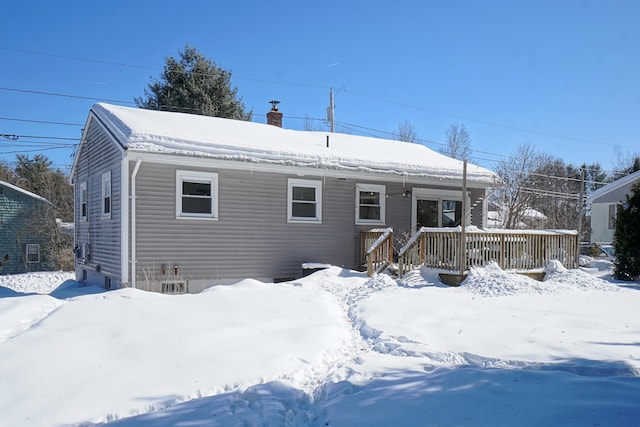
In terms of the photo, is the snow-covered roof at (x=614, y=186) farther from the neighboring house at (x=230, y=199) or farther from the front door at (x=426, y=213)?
the front door at (x=426, y=213)

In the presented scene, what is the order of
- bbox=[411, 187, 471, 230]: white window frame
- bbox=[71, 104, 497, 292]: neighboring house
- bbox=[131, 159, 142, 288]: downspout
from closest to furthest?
bbox=[131, 159, 142, 288]: downspout
bbox=[71, 104, 497, 292]: neighboring house
bbox=[411, 187, 471, 230]: white window frame

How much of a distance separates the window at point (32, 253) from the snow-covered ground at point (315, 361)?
17919 mm

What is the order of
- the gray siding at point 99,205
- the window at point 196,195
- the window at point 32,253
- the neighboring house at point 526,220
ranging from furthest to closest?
the neighboring house at point 526,220 → the window at point 32,253 → the gray siding at point 99,205 → the window at point 196,195

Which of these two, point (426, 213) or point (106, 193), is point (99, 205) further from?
point (426, 213)

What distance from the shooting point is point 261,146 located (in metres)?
12.1

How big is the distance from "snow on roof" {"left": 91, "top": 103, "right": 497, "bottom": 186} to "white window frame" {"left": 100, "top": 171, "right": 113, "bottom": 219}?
144 centimetres

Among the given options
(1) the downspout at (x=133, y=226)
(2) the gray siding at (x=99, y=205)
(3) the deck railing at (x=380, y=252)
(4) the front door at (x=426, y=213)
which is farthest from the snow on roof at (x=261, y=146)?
(3) the deck railing at (x=380, y=252)

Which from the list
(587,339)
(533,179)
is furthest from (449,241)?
(533,179)

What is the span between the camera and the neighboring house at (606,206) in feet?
92.6

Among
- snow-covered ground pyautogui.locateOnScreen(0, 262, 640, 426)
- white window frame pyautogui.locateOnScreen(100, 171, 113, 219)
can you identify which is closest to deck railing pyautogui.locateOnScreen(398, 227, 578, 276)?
snow-covered ground pyautogui.locateOnScreen(0, 262, 640, 426)

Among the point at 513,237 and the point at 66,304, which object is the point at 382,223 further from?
the point at 66,304

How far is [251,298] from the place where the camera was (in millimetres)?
9000

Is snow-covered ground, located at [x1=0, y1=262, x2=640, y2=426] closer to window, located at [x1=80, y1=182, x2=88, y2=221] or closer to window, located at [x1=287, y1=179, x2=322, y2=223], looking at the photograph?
window, located at [x1=287, y1=179, x2=322, y2=223]

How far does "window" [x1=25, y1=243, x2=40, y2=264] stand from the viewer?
78.8ft
